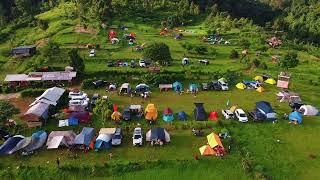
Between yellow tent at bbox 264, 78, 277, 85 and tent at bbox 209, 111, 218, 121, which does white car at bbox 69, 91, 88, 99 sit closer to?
tent at bbox 209, 111, 218, 121

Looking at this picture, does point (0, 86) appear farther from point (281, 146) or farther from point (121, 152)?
point (281, 146)

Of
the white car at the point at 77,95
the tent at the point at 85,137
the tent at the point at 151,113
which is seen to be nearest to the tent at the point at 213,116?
the tent at the point at 151,113

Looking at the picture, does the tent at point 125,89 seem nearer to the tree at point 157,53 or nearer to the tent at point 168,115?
the tent at point 168,115

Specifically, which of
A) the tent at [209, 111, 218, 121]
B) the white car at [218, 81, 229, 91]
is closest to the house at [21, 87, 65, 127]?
the tent at [209, 111, 218, 121]

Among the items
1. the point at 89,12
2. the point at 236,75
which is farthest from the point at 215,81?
the point at 89,12

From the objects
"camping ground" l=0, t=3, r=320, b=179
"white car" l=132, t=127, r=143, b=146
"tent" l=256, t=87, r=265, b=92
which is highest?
"tent" l=256, t=87, r=265, b=92
